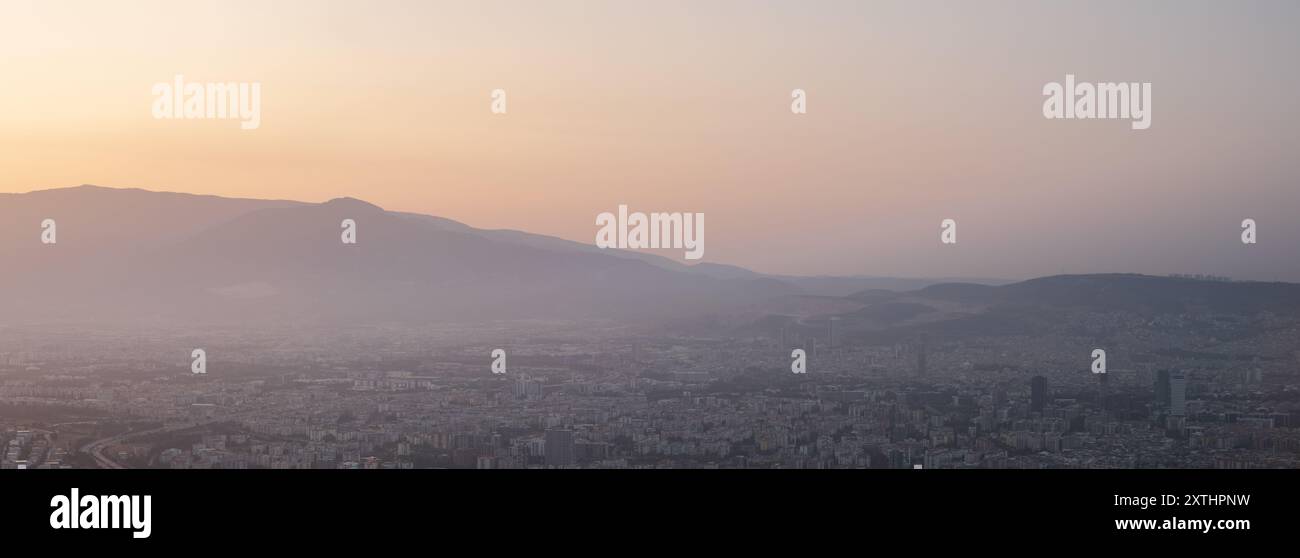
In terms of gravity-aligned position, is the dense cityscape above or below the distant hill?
below

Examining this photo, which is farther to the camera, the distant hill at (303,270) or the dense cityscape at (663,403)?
the distant hill at (303,270)

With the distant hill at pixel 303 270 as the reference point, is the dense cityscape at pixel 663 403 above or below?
below

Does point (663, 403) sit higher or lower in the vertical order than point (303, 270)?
lower

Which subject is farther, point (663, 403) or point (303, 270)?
point (303, 270)

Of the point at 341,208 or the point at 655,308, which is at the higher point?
the point at 341,208

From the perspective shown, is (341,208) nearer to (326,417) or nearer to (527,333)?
(527,333)

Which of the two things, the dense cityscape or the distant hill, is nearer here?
the dense cityscape
